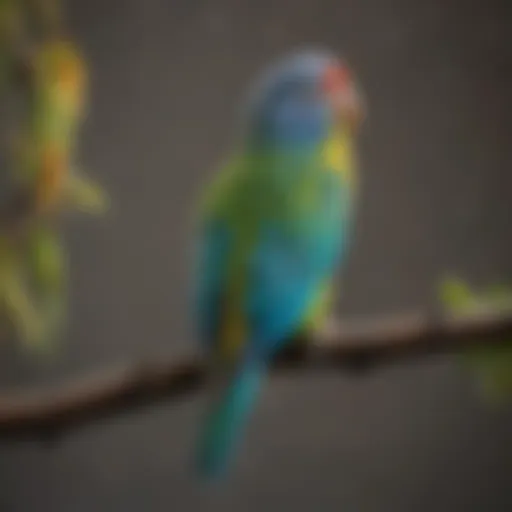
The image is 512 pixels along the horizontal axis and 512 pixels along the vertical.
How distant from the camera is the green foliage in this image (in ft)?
4.90

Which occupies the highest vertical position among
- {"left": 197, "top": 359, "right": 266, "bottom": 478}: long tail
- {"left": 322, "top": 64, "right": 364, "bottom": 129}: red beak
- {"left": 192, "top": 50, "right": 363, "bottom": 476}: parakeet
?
{"left": 322, "top": 64, "right": 364, "bottom": 129}: red beak

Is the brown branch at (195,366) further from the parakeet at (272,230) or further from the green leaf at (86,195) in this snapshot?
the green leaf at (86,195)

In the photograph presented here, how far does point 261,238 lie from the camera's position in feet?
4.77

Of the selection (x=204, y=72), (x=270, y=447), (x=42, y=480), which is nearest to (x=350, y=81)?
(x=204, y=72)

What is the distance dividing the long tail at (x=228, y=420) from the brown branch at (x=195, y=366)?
Result: 30mm

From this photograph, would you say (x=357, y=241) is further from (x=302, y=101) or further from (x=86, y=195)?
(x=86, y=195)

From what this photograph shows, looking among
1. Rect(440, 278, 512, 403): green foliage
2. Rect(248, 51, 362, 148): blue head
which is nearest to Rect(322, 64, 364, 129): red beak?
Rect(248, 51, 362, 148): blue head

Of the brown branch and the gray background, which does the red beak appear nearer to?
the gray background

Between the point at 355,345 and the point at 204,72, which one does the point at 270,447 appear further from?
the point at 204,72

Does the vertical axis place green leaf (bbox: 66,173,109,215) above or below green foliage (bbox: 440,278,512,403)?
above

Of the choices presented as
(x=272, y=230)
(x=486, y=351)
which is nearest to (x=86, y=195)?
(x=272, y=230)

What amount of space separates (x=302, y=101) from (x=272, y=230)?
131 mm

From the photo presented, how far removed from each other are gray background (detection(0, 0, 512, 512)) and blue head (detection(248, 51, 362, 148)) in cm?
2

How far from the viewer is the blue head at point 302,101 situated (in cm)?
146
